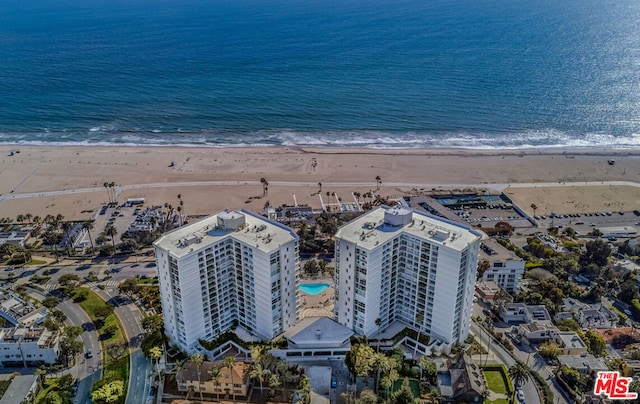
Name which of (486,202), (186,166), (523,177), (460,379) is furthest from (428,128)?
(460,379)

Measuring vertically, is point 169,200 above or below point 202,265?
below

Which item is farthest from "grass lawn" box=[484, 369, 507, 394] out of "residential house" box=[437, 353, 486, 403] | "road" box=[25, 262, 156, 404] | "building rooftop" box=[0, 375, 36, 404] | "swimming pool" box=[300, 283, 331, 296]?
"building rooftop" box=[0, 375, 36, 404]

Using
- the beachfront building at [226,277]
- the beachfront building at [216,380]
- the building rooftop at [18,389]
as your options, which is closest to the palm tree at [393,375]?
the beachfront building at [226,277]

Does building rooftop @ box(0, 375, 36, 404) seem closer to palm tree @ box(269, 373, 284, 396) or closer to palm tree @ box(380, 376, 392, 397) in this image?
palm tree @ box(269, 373, 284, 396)

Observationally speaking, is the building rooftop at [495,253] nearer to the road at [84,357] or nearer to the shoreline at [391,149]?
the shoreline at [391,149]

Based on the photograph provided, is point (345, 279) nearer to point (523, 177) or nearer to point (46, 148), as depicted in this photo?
point (523, 177)

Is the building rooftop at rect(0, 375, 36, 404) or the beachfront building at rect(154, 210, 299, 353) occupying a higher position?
the beachfront building at rect(154, 210, 299, 353)

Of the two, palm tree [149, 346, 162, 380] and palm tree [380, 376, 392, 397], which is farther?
palm tree [149, 346, 162, 380]
